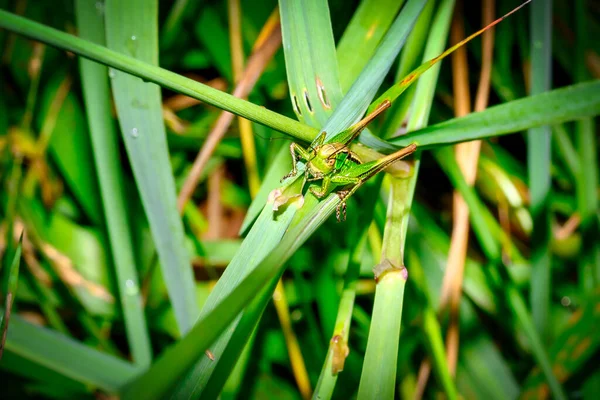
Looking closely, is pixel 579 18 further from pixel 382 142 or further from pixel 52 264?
pixel 52 264

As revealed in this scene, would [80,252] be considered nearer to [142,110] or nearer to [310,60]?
[142,110]

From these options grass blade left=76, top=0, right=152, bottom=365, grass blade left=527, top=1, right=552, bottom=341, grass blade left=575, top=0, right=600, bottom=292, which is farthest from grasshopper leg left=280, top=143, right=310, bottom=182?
grass blade left=575, top=0, right=600, bottom=292

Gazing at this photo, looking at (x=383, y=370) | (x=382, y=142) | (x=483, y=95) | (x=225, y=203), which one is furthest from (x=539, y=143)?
(x=225, y=203)

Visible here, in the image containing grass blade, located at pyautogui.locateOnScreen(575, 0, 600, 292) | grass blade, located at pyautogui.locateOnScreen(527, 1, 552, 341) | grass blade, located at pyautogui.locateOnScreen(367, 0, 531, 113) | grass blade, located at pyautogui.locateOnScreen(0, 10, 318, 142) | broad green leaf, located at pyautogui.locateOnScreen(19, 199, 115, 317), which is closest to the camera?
grass blade, located at pyautogui.locateOnScreen(0, 10, 318, 142)

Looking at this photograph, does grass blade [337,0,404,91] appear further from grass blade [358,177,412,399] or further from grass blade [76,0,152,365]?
grass blade [76,0,152,365]

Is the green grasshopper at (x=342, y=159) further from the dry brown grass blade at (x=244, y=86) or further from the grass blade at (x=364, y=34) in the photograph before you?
the dry brown grass blade at (x=244, y=86)

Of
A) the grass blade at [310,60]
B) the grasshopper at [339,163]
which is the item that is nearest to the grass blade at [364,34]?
the grass blade at [310,60]
